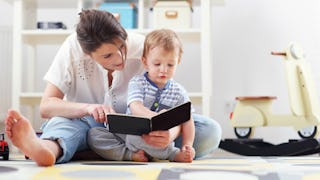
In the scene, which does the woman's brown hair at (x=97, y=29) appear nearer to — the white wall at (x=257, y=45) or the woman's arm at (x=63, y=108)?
the woman's arm at (x=63, y=108)

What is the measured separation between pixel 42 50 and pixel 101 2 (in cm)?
50

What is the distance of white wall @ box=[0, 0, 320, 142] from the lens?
2.83 m

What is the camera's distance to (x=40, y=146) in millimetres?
1166

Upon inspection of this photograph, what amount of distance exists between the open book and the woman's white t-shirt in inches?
10.5

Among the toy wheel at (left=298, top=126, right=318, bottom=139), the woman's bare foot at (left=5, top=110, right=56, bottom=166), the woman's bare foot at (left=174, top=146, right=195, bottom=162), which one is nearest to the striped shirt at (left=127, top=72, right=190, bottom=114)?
the woman's bare foot at (left=174, top=146, right=195, bottom=162)

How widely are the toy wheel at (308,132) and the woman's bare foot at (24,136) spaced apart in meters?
1.64

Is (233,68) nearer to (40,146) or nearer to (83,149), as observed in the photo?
(83,149)

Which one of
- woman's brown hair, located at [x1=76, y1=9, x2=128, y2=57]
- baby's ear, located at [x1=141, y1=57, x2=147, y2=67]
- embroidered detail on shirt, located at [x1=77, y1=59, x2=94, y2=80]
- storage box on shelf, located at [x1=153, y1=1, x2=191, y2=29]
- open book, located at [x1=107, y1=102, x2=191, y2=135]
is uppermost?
storage box on shelf, located at [x1=153, y1=1, x2=191, y2=29]

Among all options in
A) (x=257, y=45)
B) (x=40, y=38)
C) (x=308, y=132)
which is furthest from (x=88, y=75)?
(x=257, y=45)

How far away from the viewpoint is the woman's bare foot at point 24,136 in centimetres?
115

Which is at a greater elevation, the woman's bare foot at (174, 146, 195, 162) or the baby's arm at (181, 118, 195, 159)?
the baby's arm at (181, 118, 195, 159)

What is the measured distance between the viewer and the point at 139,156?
4.63ft

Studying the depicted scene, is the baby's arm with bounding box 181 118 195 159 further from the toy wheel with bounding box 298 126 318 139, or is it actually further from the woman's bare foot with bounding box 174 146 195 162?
the toy wheel with bounding box 298 126 318 139

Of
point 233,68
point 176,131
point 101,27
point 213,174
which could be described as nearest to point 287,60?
point 233,68
